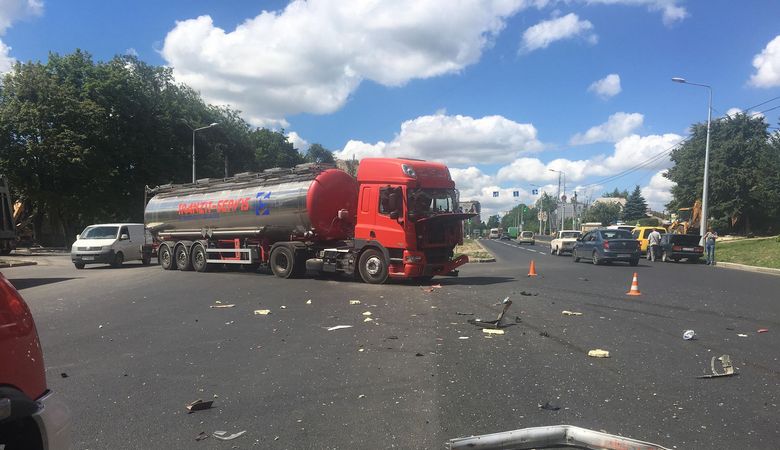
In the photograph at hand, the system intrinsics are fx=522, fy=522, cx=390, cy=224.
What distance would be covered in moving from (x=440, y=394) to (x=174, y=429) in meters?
2.34

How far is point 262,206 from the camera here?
1655cm

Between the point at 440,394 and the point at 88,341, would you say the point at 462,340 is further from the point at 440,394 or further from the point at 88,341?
the point at 88,341

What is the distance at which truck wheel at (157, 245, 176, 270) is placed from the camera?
67.9ft

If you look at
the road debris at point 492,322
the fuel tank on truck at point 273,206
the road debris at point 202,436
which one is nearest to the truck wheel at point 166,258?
the fuel tank on truck at point 273,206

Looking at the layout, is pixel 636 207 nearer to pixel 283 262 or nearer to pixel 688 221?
pixel 688 221

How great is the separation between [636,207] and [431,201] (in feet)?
297

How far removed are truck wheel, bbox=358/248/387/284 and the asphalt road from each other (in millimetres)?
2624

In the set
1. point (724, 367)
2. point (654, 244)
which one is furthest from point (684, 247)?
point (724, 367)

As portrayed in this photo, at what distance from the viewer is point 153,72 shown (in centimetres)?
4594

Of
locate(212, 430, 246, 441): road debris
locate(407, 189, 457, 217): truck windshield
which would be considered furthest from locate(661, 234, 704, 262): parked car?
locate(212, 430, 246, 441): road debris

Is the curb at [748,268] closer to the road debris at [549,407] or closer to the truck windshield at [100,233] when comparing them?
the road debris at [549,407]

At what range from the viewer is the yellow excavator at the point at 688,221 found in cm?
3897

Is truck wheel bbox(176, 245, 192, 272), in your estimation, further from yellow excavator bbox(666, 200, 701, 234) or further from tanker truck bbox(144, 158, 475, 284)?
yellow excavator bbox(666, 200, 701, 234)

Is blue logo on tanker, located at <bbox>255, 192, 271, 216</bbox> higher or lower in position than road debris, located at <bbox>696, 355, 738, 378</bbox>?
higher
